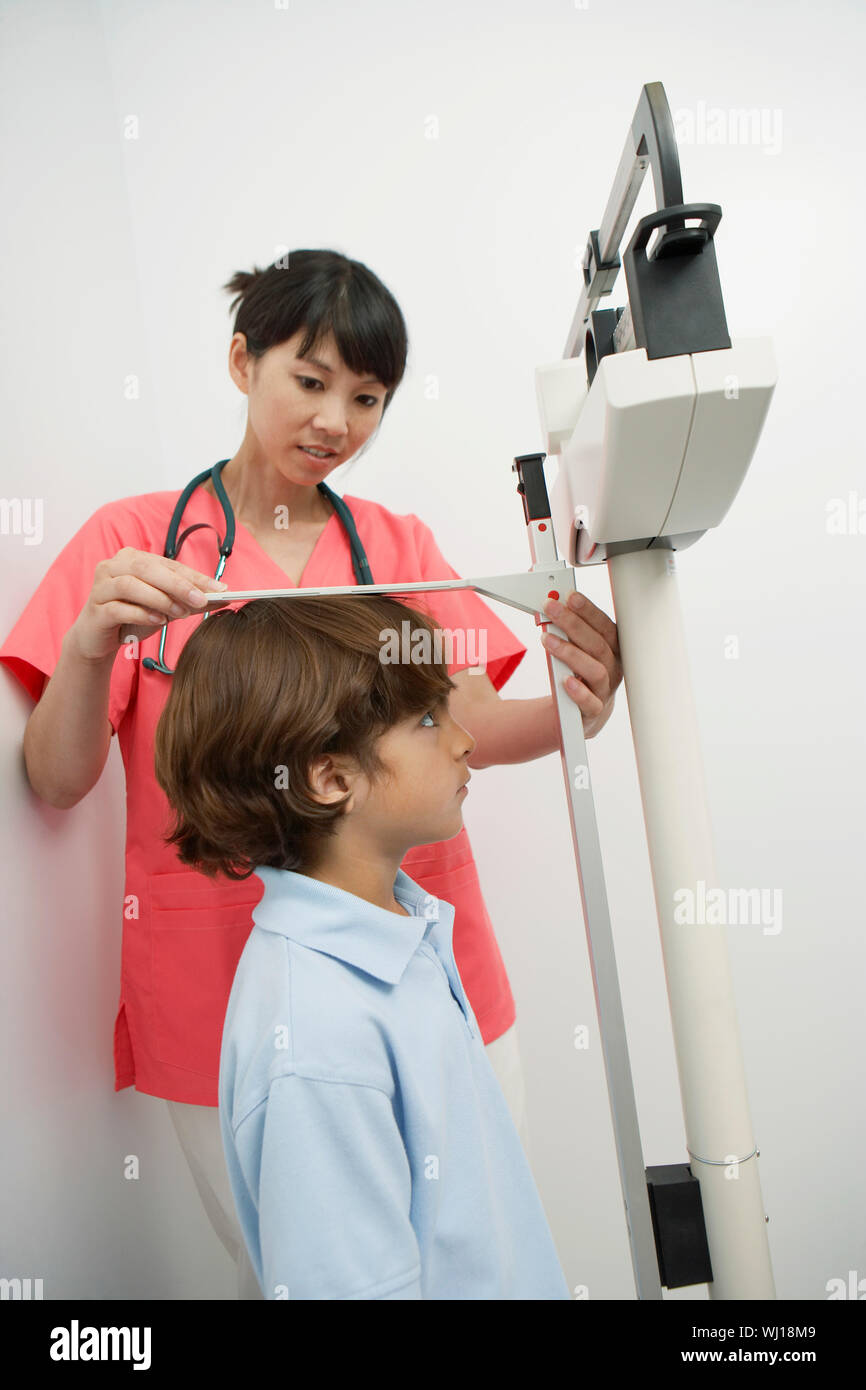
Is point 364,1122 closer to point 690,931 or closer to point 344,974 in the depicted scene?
point 344,974

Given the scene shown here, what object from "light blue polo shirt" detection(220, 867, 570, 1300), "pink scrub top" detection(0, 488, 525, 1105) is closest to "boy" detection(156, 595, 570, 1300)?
"light blue polo shirt" detection(220, 867, 570, 1300)

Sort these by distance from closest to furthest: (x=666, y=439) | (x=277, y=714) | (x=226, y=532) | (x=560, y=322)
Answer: (x=666, y=439) → (x=277, y=714) → (x=226, y=532) → (x=560, y=322)

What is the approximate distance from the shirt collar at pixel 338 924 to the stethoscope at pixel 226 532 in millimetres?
323

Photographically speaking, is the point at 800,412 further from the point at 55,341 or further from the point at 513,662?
the point at 55,341

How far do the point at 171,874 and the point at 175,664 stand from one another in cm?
23

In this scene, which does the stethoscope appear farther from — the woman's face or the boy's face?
the boy's face

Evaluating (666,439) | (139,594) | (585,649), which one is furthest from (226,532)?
(666,439)

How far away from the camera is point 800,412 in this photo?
1570mm

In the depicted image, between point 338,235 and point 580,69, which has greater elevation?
point 580,69

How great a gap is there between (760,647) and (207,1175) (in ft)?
3.70

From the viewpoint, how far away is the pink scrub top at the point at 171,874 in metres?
1.02

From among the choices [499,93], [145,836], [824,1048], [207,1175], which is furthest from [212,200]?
[824,1048]

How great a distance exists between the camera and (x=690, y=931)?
72 centimetres

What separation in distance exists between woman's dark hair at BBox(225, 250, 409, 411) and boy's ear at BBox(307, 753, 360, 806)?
1.55ft
